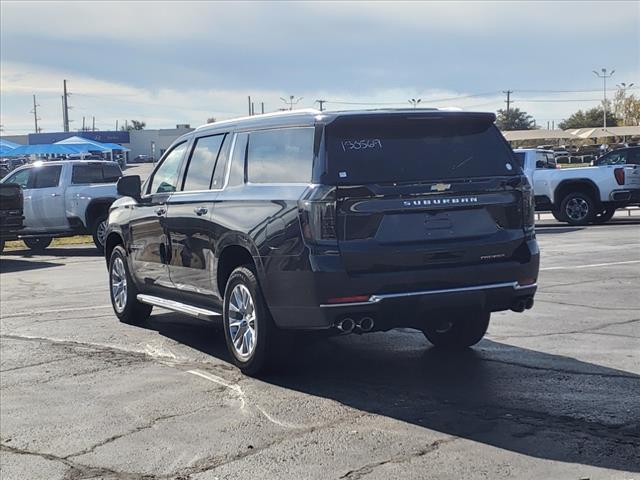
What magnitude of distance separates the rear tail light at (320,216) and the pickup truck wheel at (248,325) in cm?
83

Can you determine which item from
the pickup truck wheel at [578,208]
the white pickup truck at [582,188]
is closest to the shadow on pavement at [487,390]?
the white pickup truck at [582,188]

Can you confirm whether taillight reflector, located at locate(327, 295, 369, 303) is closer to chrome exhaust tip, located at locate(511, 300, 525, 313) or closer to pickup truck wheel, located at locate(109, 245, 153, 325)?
chrome exhaust tip, located at locate(511, 300, 525, 313)

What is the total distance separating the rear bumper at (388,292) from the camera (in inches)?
241

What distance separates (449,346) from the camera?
25.7 feet

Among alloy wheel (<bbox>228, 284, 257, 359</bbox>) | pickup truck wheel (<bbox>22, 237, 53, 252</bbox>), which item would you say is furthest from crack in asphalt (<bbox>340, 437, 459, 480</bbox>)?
pickup truck wheel (<bbox>22, 237, 53, 252</bbox>)

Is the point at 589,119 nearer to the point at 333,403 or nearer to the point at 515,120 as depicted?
the point at 515,120

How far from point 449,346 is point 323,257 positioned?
220 centimetres

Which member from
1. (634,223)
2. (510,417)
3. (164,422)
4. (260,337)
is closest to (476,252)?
(510,417)

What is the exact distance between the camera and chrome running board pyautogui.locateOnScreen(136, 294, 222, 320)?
25.6 feet

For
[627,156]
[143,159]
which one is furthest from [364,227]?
[143,159]

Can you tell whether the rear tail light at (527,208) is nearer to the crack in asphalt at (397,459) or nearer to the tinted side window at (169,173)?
the crack in asphalt at (397,459)

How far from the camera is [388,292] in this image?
616 centimetres

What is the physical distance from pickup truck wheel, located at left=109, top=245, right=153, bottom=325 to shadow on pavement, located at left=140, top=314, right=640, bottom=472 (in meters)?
1.37

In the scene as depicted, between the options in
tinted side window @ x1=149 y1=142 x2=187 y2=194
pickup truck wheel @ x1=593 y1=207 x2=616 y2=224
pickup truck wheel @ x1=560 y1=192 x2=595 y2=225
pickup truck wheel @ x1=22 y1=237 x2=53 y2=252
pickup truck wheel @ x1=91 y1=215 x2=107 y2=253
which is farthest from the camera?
pickup truck wheel @ x1=593 y1=207 x2=616 y2=224
